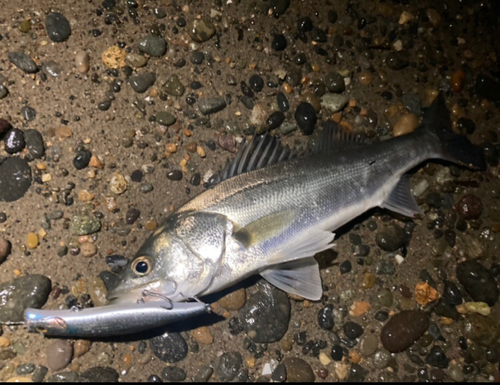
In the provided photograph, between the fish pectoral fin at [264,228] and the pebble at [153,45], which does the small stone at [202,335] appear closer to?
the fish pectoral fin at [264,228]

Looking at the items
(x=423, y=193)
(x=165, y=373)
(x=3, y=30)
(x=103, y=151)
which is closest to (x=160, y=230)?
(x=103, y=151)

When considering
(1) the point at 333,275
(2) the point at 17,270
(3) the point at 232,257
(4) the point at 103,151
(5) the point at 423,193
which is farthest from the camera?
(5) the point at 423,193

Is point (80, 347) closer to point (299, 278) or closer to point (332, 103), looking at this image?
point (299, 278)

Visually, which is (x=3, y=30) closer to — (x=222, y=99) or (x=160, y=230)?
(x=222, y=99)

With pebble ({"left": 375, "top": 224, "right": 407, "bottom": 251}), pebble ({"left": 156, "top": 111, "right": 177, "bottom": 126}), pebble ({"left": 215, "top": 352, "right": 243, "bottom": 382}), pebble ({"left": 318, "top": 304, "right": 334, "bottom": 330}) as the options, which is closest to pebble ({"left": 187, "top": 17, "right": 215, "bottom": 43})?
pebble ({"left": 156, "top": 111, "right": 177, "bottom": 126})

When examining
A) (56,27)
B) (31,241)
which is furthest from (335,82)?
(31,241)

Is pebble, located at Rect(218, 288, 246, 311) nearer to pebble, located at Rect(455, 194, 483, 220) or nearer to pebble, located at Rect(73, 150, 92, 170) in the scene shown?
pebble, located at Rect(73, 150, 92, 170)
